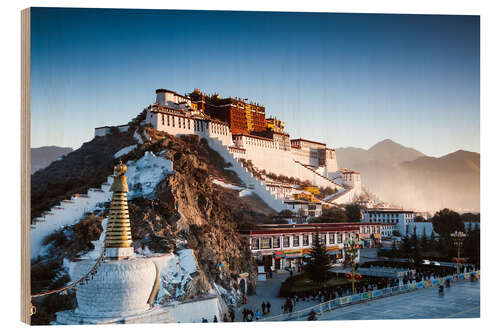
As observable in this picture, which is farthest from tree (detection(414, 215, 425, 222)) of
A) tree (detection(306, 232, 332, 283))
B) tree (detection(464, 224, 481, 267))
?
tree (detection(306, 232, 332, 283))

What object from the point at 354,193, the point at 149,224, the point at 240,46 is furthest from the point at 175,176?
the point at 354,193

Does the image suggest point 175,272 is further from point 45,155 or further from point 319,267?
point 319,267

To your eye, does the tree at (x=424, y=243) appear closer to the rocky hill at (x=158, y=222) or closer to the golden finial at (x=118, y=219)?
the rocky hill at (x=158, y=222)

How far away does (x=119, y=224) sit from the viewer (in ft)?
38.9

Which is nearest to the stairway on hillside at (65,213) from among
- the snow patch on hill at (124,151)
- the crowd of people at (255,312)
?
the snow patch on hill at (124,151)

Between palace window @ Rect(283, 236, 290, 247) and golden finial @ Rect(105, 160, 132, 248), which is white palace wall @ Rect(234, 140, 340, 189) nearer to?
palace window @ Rect(283, 236, 290, 247)

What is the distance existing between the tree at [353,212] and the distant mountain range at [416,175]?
3.99 meters

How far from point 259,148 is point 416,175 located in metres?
14.1

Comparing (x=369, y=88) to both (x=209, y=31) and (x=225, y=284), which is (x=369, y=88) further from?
(x=225, y=284)

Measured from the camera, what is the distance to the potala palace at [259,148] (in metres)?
29.3


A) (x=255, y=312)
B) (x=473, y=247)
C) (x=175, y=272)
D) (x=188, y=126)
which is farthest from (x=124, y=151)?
(x=473, y=247)

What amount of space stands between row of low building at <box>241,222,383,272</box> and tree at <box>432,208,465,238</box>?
450cm

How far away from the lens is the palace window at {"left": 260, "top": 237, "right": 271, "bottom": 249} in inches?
902

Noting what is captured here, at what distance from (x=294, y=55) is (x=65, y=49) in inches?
318
